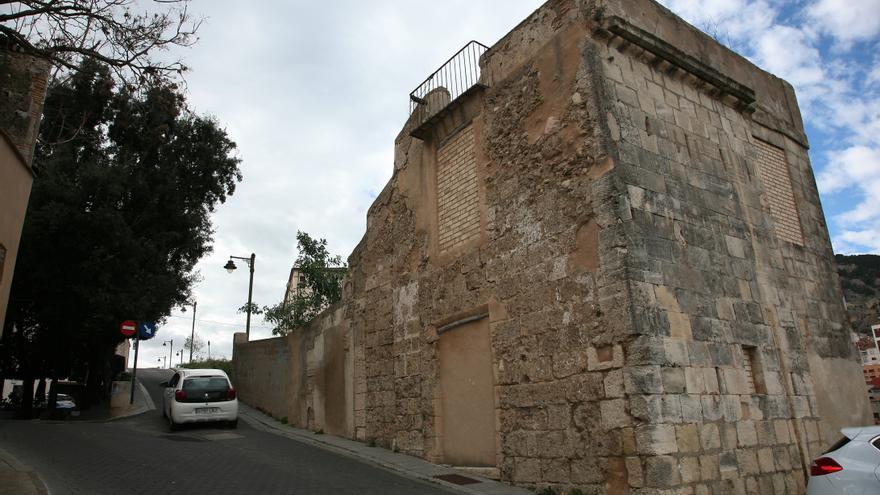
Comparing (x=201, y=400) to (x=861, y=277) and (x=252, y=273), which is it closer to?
(x=252, y=273)

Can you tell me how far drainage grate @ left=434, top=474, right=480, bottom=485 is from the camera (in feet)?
26.1

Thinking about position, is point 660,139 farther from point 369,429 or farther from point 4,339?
point 4,339

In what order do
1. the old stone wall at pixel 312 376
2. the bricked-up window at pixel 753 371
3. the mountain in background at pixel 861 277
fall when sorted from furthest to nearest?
the mountain in background at pixel 861 277, the old stone wall at pixel 312 376, the bricked-up window at pixel 753 371

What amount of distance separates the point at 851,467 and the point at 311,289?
17.6 meters

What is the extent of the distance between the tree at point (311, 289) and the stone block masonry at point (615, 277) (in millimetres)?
9153

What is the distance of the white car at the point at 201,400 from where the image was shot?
12.6 meters

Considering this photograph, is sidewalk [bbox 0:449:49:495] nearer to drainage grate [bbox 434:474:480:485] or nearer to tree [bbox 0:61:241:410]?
drainage grate [bbox 434:474:480:485]

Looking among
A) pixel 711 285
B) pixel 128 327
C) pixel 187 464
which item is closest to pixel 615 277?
pixel 711 285

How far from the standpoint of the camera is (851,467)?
500cm

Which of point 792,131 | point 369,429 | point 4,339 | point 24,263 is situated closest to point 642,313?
point 369,429

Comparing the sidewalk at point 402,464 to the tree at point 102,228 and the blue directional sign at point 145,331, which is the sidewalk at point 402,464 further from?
the tree at point 102,228

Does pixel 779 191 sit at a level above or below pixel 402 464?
above

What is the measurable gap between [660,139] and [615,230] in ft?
6.28

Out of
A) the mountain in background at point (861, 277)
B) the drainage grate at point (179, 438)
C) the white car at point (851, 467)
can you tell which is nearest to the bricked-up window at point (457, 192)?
the white car at point (851, 467)
